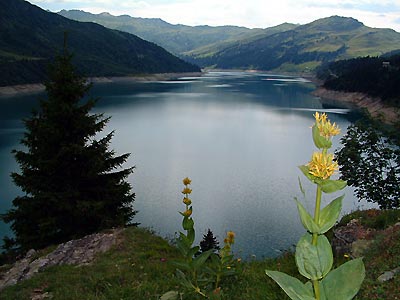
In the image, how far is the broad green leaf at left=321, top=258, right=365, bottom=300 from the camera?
4.29 feet

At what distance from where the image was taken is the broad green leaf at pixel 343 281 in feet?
4.29

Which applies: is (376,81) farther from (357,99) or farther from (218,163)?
(218,163)

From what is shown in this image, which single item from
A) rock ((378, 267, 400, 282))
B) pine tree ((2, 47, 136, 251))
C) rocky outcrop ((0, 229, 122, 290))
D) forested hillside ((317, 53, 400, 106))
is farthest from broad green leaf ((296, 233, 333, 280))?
forested hillside ((317, 53, 400, 106))

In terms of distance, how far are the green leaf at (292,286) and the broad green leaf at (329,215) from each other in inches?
7.6

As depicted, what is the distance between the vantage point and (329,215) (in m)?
1.33

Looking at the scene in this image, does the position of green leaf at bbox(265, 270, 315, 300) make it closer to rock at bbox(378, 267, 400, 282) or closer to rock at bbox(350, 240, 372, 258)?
rock at bbox(378, 267, 400, 282)

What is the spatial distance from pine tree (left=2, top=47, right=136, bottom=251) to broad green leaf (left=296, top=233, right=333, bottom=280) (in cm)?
1446

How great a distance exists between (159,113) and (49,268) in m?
76.9

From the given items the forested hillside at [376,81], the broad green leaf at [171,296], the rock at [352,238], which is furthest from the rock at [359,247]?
the forested hillside at [376,81]

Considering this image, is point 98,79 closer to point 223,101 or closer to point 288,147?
point 223,101

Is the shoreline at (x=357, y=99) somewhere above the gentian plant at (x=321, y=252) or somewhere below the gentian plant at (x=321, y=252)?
below

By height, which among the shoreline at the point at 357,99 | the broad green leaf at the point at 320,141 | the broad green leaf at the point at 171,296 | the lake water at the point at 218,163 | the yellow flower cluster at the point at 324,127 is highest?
the yellow flower cluster at the point at 324,127

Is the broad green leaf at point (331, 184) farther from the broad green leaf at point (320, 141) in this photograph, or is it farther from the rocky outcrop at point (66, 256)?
the rocky outcrop at point (66, 256)

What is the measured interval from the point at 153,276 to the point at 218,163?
35.8m
